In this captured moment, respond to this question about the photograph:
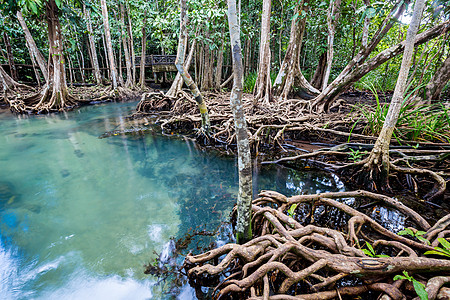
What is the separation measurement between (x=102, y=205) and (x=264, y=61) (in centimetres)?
612

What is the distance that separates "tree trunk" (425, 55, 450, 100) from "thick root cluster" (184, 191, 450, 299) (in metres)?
4.70

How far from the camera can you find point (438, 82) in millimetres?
5012

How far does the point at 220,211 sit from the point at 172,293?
1.36m

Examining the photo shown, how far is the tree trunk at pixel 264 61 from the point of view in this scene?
6523 millimetres

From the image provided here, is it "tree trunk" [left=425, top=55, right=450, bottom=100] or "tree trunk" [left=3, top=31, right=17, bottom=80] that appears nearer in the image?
"tree trunk" [left=425, top=55, right=450, bottom=100]

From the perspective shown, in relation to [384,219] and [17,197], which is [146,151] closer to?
[17,197]

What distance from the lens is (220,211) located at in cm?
326

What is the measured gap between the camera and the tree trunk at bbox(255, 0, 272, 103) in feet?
21.4

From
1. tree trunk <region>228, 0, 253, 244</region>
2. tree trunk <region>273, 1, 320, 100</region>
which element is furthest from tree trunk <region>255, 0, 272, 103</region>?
tree trunk <region>228, 0, 253, 244</region>

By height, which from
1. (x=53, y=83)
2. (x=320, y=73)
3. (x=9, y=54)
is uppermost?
(x=9, y=54)

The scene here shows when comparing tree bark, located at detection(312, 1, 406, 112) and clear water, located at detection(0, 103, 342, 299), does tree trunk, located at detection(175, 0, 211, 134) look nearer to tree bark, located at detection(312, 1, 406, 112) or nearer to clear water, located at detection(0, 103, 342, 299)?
clear water, located at detection(0, 103, 342, 299)

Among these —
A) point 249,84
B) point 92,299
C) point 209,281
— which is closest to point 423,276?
point 209,281

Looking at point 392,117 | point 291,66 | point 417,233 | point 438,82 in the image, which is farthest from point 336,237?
point 291,66

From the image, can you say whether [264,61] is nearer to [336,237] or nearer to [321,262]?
[336,237]
